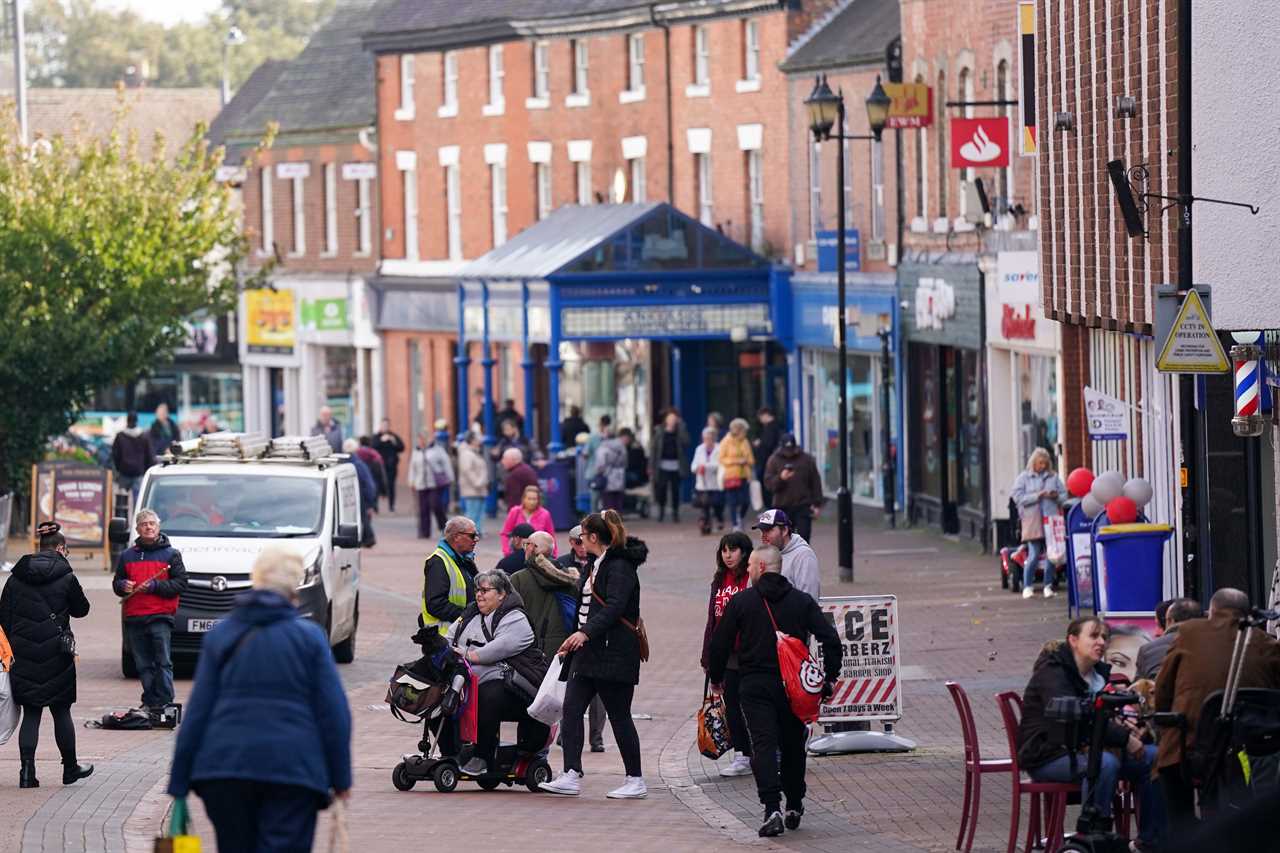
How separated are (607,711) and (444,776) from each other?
109 centimetres

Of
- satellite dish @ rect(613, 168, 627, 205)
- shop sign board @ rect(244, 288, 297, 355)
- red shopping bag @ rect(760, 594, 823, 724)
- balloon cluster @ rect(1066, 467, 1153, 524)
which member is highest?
satellite dish @ rect(613, 168, 627, 205)

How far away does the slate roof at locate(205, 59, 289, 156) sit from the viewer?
65625 mm

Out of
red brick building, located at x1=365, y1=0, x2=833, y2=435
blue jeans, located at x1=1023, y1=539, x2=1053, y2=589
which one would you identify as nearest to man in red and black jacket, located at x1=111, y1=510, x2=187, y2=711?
blue jeans, located at x1=1023, y1=539, x2=1053, y2=589

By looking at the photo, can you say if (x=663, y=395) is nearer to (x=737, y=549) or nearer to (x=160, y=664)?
(x=160, y=664)

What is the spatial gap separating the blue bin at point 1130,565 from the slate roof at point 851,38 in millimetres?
18471

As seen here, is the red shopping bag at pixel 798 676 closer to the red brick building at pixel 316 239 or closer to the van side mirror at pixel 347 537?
the van side mirror at pixel 347 537

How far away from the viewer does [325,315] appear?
58.3 meters

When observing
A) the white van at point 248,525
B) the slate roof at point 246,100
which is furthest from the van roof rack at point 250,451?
the slate roof at point 246,100

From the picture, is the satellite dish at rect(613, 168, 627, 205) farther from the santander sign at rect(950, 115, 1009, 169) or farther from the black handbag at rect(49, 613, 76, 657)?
the black handbag at rect(49, 613, 76, 657)

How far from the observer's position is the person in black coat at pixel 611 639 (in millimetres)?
15086

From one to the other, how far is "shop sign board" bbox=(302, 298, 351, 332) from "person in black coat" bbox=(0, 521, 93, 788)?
41608mm

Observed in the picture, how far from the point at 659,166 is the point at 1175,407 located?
24245 millimetres

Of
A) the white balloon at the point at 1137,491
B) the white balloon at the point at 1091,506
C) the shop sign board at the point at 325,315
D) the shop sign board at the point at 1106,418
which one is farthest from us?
the shop sign board at the point at 325,315

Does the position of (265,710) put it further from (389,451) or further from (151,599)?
(389,451)
